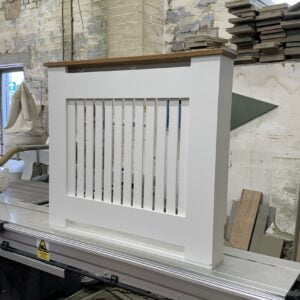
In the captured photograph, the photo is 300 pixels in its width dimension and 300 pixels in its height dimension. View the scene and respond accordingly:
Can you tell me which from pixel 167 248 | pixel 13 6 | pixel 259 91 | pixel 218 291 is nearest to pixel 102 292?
pixel 167 248

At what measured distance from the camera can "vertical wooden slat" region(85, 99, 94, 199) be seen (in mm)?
1104

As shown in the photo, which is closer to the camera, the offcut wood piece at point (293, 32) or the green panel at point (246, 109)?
the offcut wood piece at point (293, 32)

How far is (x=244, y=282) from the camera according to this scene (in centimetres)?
87

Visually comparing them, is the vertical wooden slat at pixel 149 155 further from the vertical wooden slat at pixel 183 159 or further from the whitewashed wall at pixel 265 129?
the whitewashed wall at pixel 265 129

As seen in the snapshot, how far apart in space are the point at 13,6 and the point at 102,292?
4016mm

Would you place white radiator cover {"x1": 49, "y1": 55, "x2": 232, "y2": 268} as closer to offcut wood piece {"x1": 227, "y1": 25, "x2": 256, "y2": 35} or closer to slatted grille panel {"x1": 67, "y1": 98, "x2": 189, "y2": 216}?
slatted grille panel {"x1": 67, "y1": 98, "x2": 189, "y2": 216}

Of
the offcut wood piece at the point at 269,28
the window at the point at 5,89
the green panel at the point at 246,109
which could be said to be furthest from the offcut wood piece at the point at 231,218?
the window at the point at 5,89

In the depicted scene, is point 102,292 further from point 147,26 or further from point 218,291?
point 147,26

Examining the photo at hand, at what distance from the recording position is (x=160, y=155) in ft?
3.21

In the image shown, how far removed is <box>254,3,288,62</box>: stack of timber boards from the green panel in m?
0.34

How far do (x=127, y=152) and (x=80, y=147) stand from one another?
0.19m

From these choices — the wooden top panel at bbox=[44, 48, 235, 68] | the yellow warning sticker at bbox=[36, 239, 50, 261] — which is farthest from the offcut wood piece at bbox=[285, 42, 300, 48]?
the yellow warning sticker at bbox=[36, 239, 50, 261]

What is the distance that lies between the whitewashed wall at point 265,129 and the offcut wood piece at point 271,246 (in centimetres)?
39

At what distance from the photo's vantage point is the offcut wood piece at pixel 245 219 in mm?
2746
